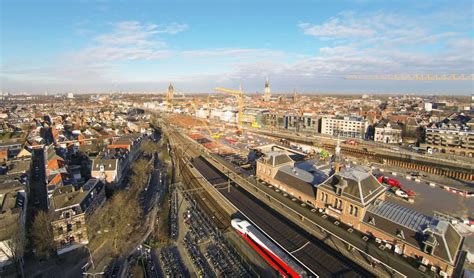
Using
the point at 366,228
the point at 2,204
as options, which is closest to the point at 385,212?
the point at 366,228

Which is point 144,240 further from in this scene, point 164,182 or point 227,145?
point 227,145

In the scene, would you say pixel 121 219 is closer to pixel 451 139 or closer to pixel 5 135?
pixel 451 139

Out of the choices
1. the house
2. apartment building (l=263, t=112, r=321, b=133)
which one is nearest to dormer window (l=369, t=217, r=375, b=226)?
the house

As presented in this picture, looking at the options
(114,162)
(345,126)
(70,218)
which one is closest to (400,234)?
(70,218)

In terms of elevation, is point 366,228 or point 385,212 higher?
point 385,212

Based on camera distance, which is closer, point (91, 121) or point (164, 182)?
point (164, 182)

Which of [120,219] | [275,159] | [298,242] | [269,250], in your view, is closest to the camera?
[298,242]

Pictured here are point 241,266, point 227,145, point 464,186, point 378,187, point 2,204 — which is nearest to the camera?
point 241,266
